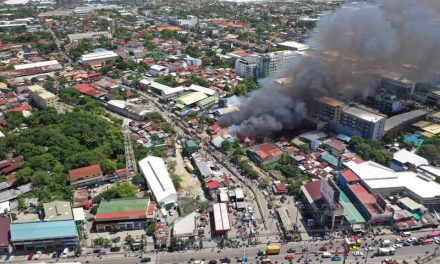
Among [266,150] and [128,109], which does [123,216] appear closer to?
[266,150]

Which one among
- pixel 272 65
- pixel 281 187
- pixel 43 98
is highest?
pixel 272 65

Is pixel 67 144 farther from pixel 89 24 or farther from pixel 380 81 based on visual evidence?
pixel 89 24

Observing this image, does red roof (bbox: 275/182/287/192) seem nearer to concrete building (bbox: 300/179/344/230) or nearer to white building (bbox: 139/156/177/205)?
concrete building (bbox: 300/179/344/230)

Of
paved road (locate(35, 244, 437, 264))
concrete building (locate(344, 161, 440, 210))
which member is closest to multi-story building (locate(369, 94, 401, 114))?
concrete building (locate(344, 161, 440, 210))

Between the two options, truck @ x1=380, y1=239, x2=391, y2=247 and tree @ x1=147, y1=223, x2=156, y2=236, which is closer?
truck @ x1=380, y1=239, x2=391, y2=247

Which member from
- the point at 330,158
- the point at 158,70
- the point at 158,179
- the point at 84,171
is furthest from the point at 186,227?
the point at 158,70

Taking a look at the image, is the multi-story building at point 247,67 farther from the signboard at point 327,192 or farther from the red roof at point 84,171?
the signboard at point 327,192
